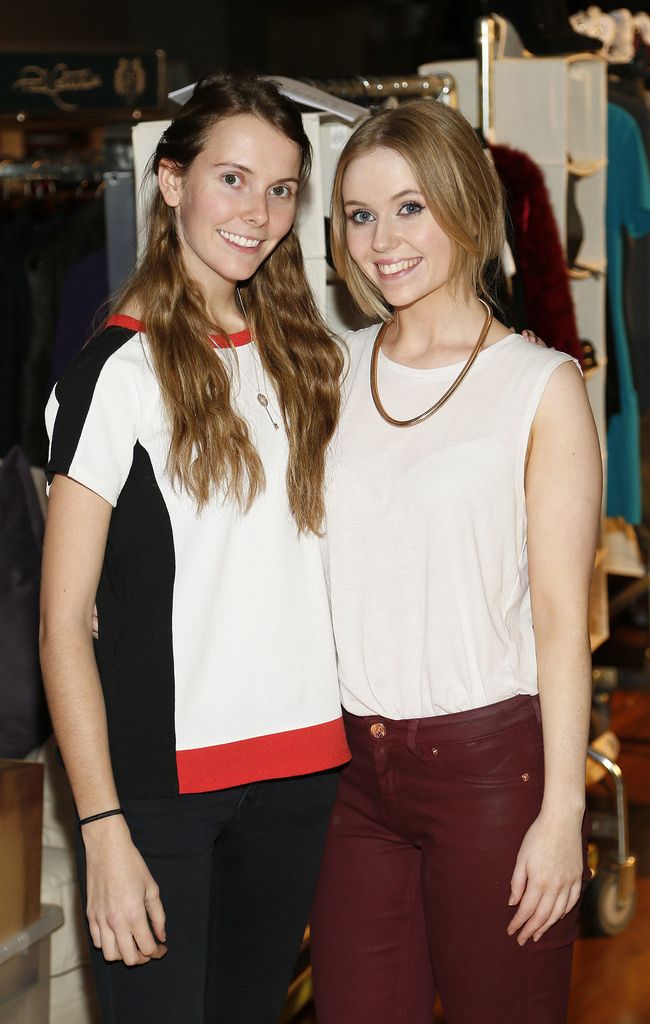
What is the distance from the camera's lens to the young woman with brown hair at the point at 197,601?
144 centimetres

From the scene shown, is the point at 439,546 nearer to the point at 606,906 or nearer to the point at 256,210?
the point at 256,210

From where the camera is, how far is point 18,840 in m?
1.81

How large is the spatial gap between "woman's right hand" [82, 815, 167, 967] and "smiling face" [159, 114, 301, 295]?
2.28 ft

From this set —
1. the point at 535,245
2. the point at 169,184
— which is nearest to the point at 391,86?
the point at 535,245

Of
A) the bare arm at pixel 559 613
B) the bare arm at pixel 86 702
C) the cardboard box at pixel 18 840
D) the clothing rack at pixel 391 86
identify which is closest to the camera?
the bare arm at pixel 86 702

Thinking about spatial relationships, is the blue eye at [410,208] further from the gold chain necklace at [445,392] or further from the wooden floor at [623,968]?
the wooden floor at [623,968]

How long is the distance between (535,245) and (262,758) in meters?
1.55

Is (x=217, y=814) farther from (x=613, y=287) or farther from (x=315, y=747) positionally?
(x=613, y=287)

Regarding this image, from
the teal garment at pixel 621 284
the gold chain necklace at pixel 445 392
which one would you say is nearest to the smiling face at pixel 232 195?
the gold chain necklace at pixel 445 392

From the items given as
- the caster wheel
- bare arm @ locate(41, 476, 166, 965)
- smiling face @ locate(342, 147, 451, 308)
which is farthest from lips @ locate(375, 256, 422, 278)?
the caster wheel

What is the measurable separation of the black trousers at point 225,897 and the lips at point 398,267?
2.18ft

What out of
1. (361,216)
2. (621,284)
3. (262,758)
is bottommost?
(262,758)

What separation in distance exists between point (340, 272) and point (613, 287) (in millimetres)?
2341

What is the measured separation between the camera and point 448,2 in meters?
7.27
